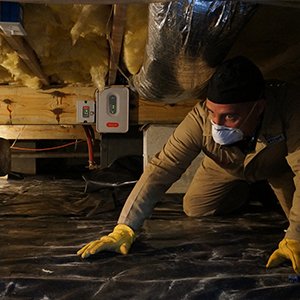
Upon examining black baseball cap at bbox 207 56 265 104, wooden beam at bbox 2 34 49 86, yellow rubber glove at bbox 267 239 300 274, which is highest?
wooden beam at bbox 2 34 49 86

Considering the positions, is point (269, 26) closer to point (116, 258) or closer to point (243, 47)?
point (243, 47)

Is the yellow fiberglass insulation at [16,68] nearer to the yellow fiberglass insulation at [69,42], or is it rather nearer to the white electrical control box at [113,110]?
the yellow fiberglass insulation at [69,42]

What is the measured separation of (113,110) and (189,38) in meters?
1.53

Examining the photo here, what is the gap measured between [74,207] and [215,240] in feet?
2.87

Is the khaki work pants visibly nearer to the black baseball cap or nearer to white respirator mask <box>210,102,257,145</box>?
white respirator mask <box>210,102,257,145</box>

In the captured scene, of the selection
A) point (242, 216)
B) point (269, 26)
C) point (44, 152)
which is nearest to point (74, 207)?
point (242, 216)

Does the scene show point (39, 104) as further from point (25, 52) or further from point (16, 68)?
point (25, 52)

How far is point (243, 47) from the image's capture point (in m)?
1.86

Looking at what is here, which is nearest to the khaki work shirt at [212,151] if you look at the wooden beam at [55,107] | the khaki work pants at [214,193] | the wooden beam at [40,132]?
the khaki work pants at [214,193]

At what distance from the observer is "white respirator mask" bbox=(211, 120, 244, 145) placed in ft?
4.58

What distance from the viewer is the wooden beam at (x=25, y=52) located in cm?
168

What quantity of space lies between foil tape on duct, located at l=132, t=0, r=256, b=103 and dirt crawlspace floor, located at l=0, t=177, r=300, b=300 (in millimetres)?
605

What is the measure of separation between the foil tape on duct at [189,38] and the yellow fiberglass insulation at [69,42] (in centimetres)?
29

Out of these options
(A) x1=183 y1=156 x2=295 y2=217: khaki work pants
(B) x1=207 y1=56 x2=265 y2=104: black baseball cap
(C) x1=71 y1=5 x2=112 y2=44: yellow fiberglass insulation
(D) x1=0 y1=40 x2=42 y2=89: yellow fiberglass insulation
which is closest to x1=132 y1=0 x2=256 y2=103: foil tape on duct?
(B) x1=207 y1=56 x2=265 y2=104: black baseball cap
